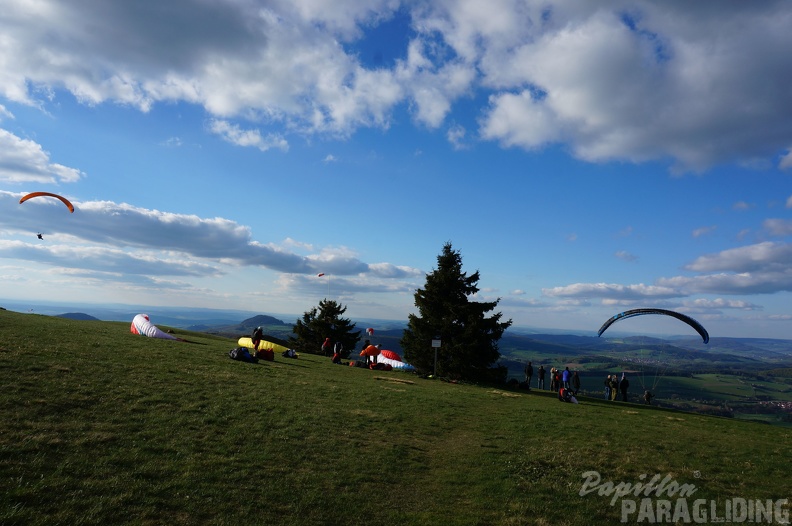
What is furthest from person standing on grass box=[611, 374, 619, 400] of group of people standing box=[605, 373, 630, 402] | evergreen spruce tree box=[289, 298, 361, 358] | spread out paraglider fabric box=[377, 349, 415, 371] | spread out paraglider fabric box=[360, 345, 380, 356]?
evergreen spruce tree box=[289, 298, 361, 358]

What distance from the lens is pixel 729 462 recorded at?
14.6 m

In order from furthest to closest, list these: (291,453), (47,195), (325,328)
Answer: (325,328), (47,195), (291,453)

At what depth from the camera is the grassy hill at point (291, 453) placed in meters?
8.22

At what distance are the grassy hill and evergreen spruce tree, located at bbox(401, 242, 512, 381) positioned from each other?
14026 millimetres

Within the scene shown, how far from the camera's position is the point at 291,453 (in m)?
11.4

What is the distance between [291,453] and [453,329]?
2702cm

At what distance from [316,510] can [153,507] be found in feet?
10.3

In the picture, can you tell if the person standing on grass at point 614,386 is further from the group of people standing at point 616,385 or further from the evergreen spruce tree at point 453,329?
the evergreen spruce tree at point 453,329

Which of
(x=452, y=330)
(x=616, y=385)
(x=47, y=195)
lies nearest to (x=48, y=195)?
(x=47, y=195)

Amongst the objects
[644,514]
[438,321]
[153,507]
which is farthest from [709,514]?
[438,321]

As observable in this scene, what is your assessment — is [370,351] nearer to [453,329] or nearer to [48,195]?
[453,329]

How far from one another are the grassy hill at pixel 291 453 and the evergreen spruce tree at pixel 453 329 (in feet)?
46.0

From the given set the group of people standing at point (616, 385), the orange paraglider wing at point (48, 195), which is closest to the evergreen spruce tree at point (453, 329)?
the group of people standing at point (616, 385)

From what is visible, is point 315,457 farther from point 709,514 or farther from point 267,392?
point 709,514
